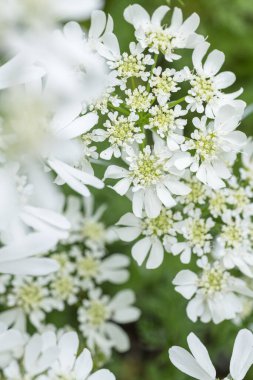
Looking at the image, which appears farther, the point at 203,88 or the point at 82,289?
the point at 82,289

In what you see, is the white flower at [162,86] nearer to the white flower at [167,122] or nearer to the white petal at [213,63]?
the white flower at [167,122]

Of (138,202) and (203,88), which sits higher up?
(203,88)

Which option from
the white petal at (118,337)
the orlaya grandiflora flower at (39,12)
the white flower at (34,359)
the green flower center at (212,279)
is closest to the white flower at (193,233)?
the green flower center at (212,279)

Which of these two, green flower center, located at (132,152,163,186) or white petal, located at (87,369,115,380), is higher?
green flower center, located at (132,152,163,186)

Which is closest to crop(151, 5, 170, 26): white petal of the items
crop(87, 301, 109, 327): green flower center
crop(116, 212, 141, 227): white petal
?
crop(116, 212, 141, 227): white petal

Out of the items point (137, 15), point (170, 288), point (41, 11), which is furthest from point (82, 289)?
point (41, 11)

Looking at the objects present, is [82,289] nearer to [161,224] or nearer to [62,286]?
[62,286]

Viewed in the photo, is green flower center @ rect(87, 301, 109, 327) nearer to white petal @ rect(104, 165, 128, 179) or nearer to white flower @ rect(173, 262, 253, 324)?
white flower @ rect(173, 262, 253, 324)
